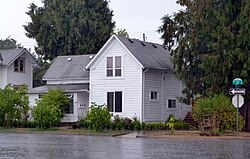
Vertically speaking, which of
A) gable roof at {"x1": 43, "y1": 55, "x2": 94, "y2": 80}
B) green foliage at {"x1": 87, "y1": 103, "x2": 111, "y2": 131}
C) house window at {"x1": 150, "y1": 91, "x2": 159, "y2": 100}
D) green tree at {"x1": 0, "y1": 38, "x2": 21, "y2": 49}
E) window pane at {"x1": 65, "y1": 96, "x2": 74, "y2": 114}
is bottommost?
green foliage at {"x1": 87, "y1": 103, "x2": 111, "y2": 131}

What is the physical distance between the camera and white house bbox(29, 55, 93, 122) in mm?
51625

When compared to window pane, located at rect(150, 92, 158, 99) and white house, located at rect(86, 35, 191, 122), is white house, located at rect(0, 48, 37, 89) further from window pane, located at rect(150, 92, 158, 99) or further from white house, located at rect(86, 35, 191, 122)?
window pane, located at rect(150, 92, 158, 99)

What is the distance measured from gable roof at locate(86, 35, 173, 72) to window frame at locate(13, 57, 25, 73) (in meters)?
13.4

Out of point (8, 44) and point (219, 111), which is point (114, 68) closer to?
point (219, 111)

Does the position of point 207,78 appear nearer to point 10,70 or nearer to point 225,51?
point 225,51

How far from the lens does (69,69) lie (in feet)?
183

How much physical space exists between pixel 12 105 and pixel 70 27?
25325 millimetres

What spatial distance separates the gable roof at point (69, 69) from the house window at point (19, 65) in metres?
5.41

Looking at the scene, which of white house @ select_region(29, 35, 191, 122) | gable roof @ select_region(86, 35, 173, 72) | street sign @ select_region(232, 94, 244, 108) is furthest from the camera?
gable roof @ select_region(86, 35, 173, 72)

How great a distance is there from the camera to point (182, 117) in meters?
54.9

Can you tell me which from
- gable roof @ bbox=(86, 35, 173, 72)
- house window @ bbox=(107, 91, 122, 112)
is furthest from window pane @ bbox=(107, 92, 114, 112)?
gable roof @ bbox=(86, 35, 173, 72)

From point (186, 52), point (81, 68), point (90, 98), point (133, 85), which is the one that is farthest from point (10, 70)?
point (186, 52)

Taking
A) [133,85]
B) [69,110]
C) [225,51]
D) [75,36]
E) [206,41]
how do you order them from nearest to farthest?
1. [225,51]
2. [206,41]
3. [133,85]
4. [69,110]
5. [75,36]

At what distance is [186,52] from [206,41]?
7.43 feet
